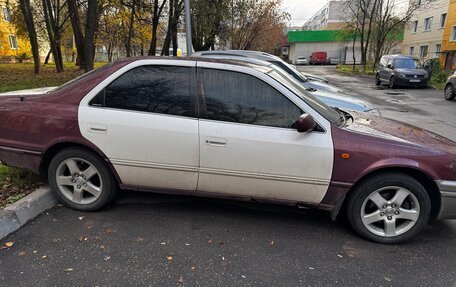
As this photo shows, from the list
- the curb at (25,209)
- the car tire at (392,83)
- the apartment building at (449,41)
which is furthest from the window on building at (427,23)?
the curb at (25,209)

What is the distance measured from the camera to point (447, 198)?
3.10m

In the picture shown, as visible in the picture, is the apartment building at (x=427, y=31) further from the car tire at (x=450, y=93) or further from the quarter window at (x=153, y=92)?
the quarter window at (x=153, y=92)

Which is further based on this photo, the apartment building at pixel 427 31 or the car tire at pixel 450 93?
the apartment building at pixel 427 31

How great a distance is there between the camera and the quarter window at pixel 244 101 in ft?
10.5

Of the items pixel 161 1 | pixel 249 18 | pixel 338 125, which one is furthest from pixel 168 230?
pixel 249 18

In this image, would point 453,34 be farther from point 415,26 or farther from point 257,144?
point 257,144

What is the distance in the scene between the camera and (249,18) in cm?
2647

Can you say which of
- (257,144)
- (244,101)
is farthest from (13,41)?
(257,144)

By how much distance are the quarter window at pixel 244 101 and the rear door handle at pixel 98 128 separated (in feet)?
3.42

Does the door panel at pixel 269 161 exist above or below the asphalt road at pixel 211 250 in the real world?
above

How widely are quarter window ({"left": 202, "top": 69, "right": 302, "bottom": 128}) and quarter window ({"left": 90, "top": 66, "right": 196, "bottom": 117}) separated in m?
0.20

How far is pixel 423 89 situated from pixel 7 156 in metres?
20.6

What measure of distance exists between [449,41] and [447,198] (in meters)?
35.7

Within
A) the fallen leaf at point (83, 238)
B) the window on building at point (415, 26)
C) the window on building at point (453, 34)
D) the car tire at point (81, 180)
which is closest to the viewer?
the fallen leaf at point (83, 238)
